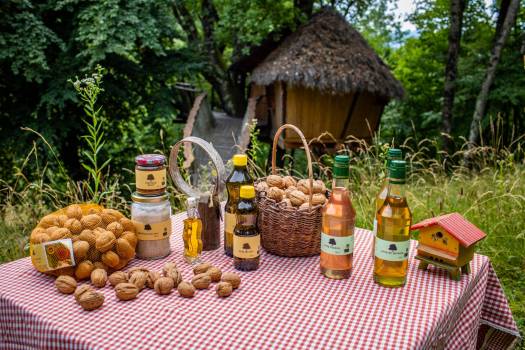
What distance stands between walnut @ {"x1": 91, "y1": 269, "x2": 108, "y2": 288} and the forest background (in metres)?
2.14

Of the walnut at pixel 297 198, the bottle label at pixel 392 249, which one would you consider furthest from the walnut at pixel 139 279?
the bottle label at pixel 392 249

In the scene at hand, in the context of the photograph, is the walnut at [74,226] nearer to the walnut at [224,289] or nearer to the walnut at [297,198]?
the walnut at [224,289]

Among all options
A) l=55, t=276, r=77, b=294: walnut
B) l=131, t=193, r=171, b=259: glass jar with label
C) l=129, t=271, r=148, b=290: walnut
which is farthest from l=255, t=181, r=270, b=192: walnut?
l=55, t=276, r=77, b=294: walnut

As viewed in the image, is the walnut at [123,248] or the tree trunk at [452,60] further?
the tree trunk at [452,60]

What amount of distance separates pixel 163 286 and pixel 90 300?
253 millimetres

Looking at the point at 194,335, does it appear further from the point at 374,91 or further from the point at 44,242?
the point at 374,91

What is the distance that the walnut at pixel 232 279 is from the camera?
5.68 feet

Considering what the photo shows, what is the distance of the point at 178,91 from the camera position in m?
9.62

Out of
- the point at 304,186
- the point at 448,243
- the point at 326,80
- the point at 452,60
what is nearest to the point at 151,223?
the point at 304,186

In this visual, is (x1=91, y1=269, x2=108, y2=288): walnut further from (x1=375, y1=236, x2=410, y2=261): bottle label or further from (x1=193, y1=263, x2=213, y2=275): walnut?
(x1=375, y1=236, x2=410, y2=261): bottle label

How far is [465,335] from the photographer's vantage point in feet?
6.19

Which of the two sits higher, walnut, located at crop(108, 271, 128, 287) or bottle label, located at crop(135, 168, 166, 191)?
bottle label, located at crop(135, 168, 166, 191)

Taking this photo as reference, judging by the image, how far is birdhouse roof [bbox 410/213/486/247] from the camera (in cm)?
183

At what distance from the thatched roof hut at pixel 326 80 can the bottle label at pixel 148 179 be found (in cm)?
724
